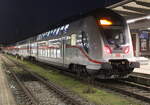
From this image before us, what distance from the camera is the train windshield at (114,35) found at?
11.4 m

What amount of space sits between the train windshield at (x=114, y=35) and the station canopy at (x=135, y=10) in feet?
9.43

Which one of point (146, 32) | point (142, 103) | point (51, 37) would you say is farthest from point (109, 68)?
point (146, 32)

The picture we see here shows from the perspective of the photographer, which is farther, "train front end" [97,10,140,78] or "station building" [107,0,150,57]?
"station building" [107,0,150,57]

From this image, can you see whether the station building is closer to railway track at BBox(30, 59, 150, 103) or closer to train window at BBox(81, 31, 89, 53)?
train window at BBox(81, 31, 89, 53)

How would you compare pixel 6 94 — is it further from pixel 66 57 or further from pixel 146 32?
pixel 146 32


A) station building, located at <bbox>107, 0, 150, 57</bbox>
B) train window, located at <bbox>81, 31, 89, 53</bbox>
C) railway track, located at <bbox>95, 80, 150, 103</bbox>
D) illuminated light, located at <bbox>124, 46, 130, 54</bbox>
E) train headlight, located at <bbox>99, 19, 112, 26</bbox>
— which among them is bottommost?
railway track, located at <bbox>95, 80, 150, 103</bbox>

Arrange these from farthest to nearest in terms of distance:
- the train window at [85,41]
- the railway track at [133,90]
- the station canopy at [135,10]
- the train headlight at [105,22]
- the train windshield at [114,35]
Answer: the station canopy at [135,10] < the train window at [85,41] < the train headlight at [105,22] < the train windshield at [114,35] < the railway track at [133,90]

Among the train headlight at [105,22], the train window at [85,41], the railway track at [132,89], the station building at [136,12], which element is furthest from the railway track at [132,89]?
the station building at [136,12]

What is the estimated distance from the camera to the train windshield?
11367 millimetres

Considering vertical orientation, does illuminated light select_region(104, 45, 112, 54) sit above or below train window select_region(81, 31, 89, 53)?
below

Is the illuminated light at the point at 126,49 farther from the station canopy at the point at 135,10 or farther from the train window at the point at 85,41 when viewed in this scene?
the station canopy at the point at 135,10

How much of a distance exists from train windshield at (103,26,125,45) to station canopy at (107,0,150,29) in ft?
9.43

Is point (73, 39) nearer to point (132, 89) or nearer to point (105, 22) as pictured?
point (105, 22)

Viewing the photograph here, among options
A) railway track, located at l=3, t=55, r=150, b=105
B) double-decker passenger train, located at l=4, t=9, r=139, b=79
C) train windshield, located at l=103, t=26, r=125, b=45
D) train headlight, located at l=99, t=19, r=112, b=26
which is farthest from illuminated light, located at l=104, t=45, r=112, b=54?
railway track, located at l=3, t=55, r=150, b=105
